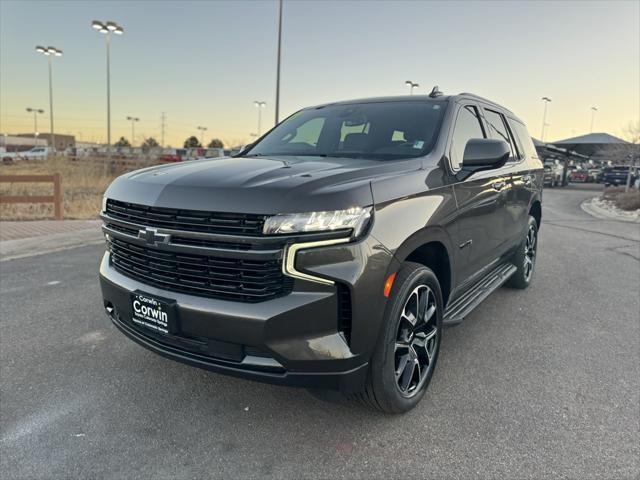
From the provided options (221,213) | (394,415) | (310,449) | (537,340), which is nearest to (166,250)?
(221,213)

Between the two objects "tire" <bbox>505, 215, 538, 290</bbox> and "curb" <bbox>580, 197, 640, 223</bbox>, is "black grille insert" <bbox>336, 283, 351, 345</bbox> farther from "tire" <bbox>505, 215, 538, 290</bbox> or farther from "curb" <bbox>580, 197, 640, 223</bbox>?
"curb" <bbox>580, 197, 640, 223</bbox>

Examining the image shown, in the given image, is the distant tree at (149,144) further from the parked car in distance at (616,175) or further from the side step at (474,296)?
the parked car in distance at (616,175)

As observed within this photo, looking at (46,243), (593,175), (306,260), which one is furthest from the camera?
(593,175)

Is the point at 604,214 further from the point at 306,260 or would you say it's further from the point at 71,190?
the point at 71,190

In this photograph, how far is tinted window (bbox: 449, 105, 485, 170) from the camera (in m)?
3.22

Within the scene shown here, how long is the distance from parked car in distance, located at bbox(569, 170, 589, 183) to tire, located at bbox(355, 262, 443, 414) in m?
39.9

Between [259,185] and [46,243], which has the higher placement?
[259,185]

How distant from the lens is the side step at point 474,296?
3138mm

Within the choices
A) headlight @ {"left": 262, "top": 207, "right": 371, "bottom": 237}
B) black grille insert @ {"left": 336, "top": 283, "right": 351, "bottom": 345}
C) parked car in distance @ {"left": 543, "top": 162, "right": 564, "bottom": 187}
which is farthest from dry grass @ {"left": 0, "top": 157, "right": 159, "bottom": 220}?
parked car in distance @ {"left": 543, "top": 162, "right": 564, "bottom": 187}

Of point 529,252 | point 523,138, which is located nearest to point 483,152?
point 523,138

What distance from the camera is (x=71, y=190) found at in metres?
15.1

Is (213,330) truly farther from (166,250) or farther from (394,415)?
(394,415)

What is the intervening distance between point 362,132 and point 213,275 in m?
1.80

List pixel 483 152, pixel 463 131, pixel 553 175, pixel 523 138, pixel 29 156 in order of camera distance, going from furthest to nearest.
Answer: pixel 29 156
pixel 553 175
pixel 523 138
pixel 463 131
pixel 483 152
